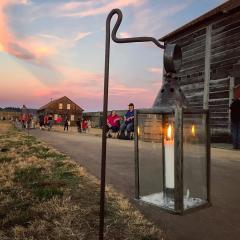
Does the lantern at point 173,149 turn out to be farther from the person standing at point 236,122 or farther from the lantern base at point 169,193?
the person standing at point 236,122

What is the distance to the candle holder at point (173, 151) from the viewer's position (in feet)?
8.93

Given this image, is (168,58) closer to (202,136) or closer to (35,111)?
(202,136)

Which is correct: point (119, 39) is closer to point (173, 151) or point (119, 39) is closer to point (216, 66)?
point (173, 151)

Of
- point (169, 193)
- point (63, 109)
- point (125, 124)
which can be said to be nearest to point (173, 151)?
point (169, 193)

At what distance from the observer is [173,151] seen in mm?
2906

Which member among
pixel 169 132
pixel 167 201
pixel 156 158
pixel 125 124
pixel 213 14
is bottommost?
pixel 167 201

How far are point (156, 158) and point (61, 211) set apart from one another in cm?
168

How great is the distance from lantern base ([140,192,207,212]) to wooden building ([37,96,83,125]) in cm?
10765

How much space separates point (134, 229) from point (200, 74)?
57.1ft

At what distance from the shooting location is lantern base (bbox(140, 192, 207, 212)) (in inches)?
115

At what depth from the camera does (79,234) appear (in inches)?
157

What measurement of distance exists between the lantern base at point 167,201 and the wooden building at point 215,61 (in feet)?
51.6

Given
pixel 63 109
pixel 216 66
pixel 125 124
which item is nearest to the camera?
pixel 216 66

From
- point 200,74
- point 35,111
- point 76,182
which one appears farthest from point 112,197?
point 35,111
